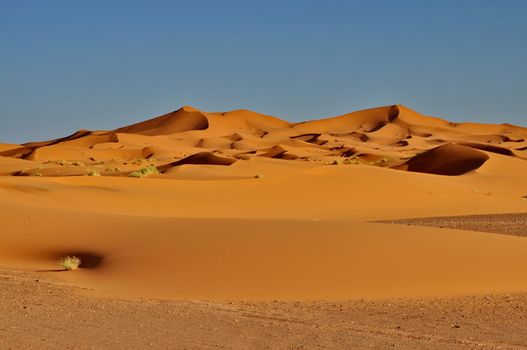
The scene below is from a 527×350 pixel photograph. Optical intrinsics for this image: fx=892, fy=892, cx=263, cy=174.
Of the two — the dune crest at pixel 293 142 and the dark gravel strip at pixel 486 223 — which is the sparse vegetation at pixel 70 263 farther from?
the dune crest at pixel 293 142

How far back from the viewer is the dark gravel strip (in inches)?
901

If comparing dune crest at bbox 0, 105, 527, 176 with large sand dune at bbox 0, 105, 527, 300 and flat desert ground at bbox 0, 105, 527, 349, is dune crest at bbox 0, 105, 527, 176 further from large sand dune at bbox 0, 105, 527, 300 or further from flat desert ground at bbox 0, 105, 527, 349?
flat desert ground at bbox 0, 105, 527, 349

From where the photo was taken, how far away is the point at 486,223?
24562 mm

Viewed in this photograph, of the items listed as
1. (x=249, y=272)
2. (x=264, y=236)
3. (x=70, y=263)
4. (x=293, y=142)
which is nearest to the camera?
(x=249, y=272)

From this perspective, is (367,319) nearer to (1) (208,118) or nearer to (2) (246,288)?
(2) (246,288)

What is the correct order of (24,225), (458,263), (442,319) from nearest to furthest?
(442,319) < (458,263) < (24,225)

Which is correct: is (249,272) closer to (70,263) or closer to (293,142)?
(70,263)

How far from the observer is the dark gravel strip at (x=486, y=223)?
901 inches

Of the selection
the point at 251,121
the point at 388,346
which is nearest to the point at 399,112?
the point at 251,121

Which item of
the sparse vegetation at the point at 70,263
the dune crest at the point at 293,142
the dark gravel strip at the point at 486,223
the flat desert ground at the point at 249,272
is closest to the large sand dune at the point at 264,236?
the flat desert ground at the point at 249,272

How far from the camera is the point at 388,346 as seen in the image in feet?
28.6

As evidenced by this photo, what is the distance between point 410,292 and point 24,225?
9.48 metres

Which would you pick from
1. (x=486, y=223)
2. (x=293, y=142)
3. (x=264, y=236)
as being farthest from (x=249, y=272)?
(x=293, y=142)

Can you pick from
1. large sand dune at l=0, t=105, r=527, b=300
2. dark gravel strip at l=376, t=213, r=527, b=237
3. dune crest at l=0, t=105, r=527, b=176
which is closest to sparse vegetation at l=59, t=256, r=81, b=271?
large sand dune at l=0, t=105, r=527, b=300
